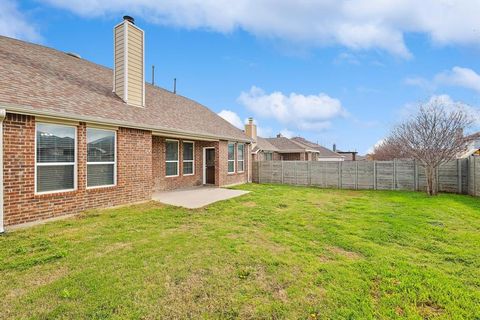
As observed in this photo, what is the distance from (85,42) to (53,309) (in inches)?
605

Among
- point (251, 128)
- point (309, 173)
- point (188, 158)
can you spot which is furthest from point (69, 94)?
point (251, 128)

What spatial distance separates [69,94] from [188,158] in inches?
252

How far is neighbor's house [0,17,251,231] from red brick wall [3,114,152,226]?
0.06 feet

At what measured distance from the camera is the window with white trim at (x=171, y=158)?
39.5 ft

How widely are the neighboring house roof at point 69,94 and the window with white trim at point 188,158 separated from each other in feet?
3.67

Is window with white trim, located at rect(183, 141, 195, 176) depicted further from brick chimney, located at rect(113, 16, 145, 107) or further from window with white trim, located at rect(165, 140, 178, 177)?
brick chimney, located at rect(113, 16, 145, 107)

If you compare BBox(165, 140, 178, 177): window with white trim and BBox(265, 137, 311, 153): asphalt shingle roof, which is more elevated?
BBox(265, 137, 311, 153): asphalt shingle roof

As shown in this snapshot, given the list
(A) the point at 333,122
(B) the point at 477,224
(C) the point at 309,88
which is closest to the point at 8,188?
(B) the point at 477,224

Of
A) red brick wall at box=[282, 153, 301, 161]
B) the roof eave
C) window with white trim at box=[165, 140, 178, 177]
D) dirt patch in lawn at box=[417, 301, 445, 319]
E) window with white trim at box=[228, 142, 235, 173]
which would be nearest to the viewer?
dirt patch in lawn at box=[417, 301, 445, 319]

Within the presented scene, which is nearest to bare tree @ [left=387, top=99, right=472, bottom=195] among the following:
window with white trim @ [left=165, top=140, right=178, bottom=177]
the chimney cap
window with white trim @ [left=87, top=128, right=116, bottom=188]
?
window with white trim @ [left=165, top=140, right=178, bottom=177]

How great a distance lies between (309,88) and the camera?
967 inches

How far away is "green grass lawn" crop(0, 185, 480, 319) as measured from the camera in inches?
112

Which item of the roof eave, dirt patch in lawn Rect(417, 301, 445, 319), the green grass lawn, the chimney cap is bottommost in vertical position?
dirt patch in lawn Rect(417, 301, 445, 319)

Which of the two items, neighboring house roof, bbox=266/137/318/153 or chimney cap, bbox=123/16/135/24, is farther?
neighboring house roof, bbox=266/137/318/153
